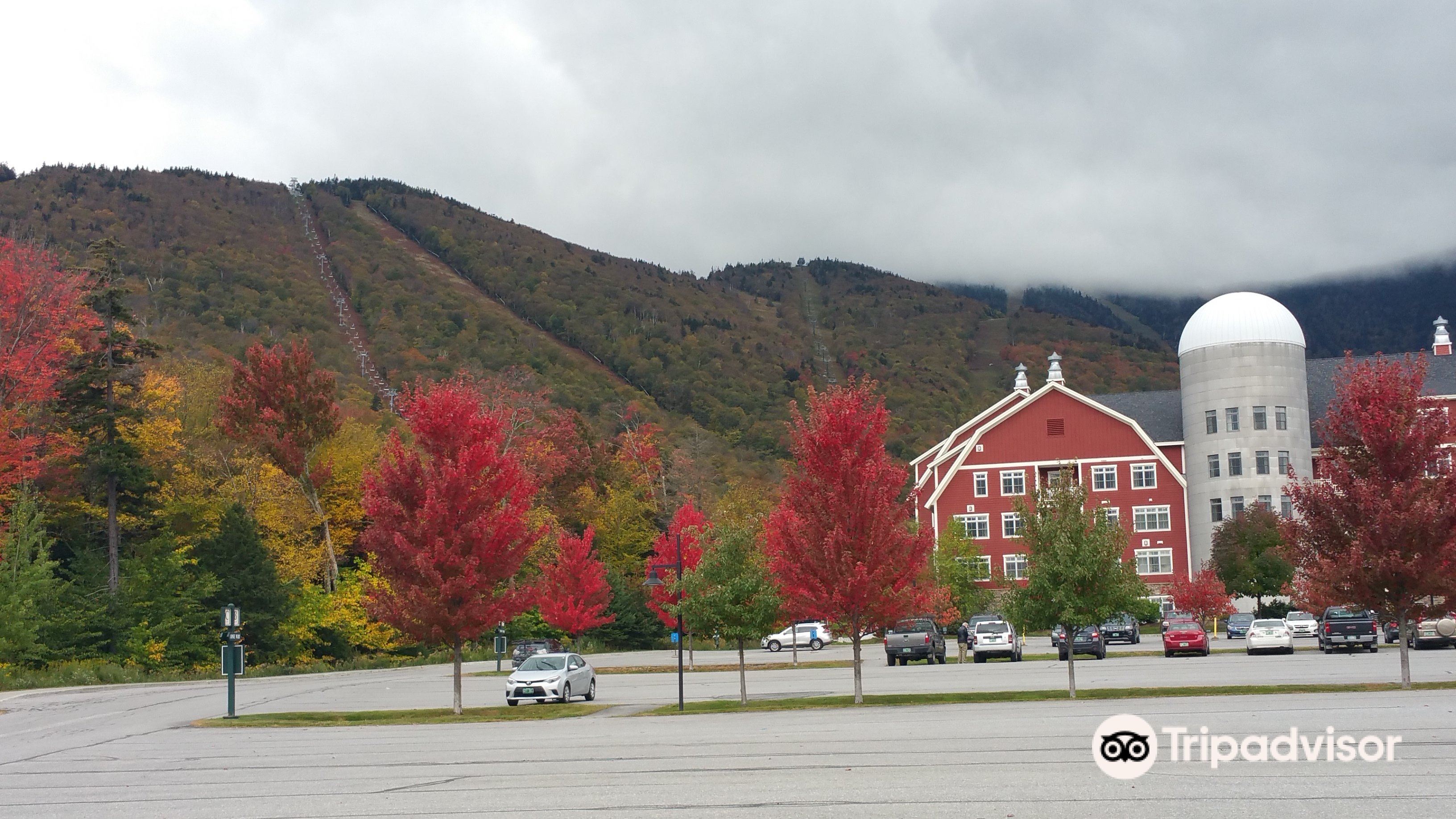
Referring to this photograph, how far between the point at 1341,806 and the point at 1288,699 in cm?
1394

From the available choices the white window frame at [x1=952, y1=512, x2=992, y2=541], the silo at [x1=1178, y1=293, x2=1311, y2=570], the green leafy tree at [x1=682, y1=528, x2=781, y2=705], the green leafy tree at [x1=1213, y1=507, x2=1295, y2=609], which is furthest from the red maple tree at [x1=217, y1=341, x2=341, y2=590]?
the silo at [x1=1178, y1=293, x2=1311, y2=570]

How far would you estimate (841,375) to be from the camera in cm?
17088

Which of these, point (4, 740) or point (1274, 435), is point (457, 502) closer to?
point (4, 740)

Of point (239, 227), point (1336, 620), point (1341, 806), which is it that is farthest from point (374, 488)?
point (239, 227)

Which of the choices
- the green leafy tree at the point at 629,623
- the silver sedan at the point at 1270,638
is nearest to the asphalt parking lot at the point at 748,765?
the silver sedan at the point at 1270,638

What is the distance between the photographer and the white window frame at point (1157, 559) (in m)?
80.4

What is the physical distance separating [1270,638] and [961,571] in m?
25.7

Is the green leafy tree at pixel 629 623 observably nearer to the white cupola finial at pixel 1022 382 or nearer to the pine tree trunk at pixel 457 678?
the white cupola finial at pixel 1022 382

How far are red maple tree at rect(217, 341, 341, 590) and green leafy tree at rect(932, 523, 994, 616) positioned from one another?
34.5 m

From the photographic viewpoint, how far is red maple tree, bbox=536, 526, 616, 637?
2313 inches

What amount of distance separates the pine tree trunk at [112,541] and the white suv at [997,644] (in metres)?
36.9

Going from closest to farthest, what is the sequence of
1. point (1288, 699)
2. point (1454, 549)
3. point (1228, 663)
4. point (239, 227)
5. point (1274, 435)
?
point (1288, 699), point (1454, 549), point (1228, 663), point (1274, 435), point (239, 227)

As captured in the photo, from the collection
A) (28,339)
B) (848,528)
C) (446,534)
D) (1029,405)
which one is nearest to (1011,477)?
(1029,405)

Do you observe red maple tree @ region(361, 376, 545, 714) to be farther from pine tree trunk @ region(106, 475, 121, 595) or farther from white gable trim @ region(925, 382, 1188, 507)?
white gable trim @ region(925, 382, 1188, 507)
